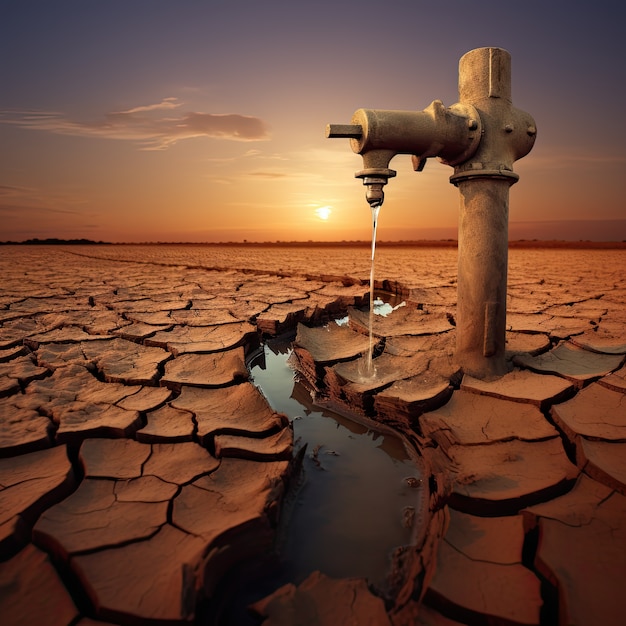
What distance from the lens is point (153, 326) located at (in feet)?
9.75

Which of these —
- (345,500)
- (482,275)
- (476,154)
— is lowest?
(345,500)

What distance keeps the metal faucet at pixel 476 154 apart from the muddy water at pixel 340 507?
70 centimetres

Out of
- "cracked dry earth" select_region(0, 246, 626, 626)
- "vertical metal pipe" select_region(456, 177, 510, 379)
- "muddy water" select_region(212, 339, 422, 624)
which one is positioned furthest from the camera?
"vertical metal pipe" select_region(456, 177, 510, 379)

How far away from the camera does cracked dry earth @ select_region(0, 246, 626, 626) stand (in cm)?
84

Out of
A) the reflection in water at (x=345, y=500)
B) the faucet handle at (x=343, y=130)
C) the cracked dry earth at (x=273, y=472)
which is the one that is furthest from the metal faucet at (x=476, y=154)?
the reflection in water at (x=345, y=500)

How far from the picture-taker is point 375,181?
164 cm

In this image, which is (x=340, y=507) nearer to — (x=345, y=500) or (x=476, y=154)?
(x=345, y=500)

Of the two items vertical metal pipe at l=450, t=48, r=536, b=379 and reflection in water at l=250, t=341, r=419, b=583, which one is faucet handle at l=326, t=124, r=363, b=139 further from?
reflection in water at l=250, t=341, r=419, b=583

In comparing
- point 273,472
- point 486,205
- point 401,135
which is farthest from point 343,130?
point 273,472

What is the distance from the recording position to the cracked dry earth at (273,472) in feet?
2.77

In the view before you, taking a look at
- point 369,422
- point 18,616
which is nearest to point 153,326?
point 369,422

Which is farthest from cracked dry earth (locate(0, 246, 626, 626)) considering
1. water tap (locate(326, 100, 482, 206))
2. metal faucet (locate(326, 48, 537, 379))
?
water tap (locate(326, 100, 482, 206))

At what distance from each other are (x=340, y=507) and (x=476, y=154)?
4.73 ft

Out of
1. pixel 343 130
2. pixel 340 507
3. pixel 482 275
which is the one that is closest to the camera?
pixel 340 507
